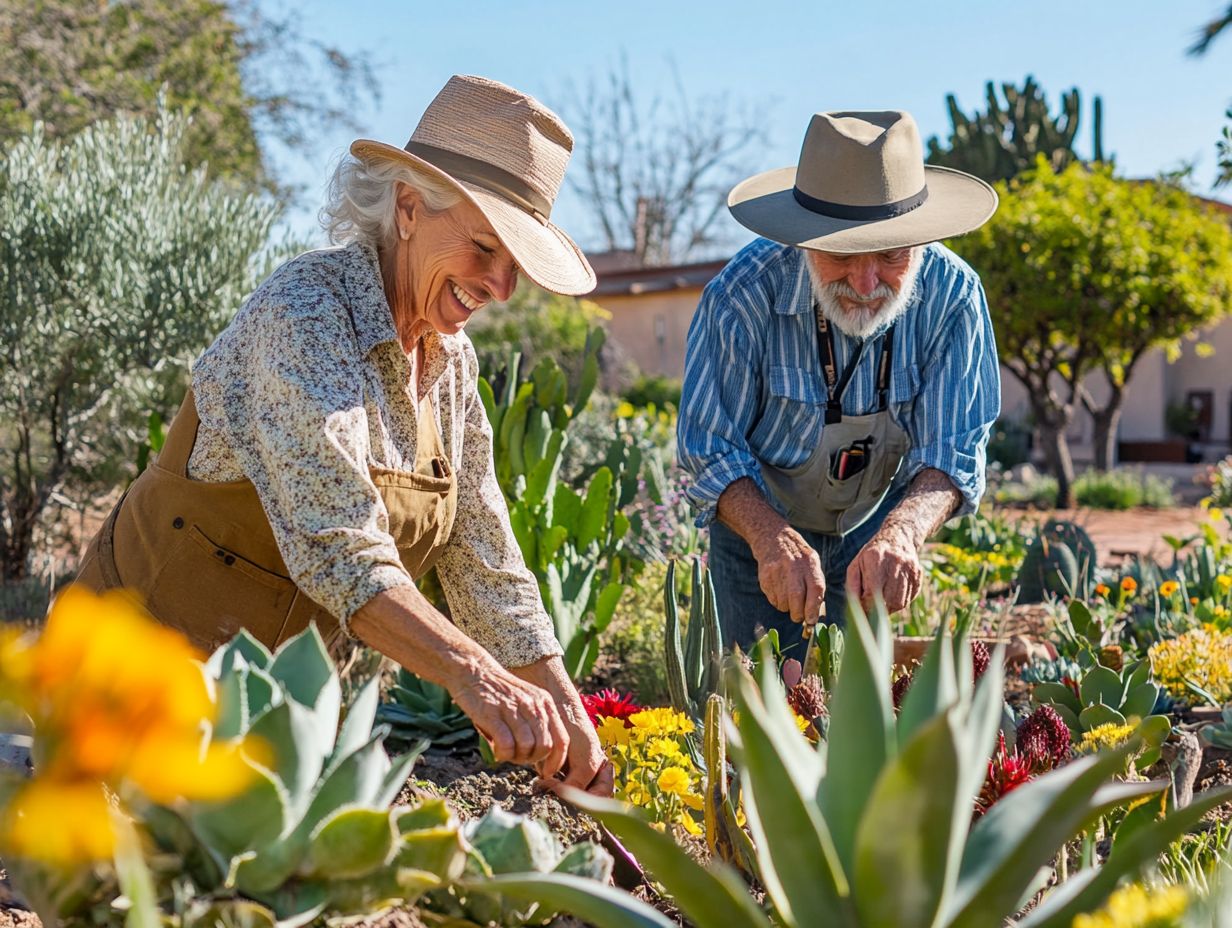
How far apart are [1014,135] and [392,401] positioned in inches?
928

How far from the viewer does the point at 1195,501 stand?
15688 millimetres

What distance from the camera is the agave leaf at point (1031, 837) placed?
3.34 feet

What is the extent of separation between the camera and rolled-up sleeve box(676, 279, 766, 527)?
2949 millimetres

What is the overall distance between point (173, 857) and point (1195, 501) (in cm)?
1655

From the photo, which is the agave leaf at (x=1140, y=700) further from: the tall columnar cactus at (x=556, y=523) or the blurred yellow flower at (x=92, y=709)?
the blurred yellow flower at (x=92, y=709)

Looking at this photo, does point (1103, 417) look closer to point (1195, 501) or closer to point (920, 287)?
point (1195, 501)

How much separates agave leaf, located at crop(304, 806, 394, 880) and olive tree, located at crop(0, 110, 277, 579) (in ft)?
20.4

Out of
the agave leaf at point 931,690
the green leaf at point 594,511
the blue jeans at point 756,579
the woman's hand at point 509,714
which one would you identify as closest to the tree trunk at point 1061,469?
the green leaf at point 594,511

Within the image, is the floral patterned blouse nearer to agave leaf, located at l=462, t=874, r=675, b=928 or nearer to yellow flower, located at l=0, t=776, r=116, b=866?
agave leaf, located at l=462, t=874, r=675, b=928

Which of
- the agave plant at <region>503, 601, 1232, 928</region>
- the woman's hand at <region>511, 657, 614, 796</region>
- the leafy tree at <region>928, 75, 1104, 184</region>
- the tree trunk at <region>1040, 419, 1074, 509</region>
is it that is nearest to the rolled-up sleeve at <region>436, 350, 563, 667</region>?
the woman's hand at <region>511, 657, 614, 796</region>

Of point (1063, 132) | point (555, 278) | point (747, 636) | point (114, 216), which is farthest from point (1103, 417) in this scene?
point (555, 278)

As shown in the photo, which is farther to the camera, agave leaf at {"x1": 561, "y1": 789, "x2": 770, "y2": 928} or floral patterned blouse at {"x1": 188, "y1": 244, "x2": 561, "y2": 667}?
floral patterned blouse at {"x1": 188, "y1": 244, "x2": 561, "y2": 667}

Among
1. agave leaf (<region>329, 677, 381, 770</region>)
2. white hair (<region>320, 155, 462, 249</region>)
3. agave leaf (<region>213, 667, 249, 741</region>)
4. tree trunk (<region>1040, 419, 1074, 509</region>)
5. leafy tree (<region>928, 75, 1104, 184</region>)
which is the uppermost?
leafy tree (<region>928, 75, 1104, 184</region>)

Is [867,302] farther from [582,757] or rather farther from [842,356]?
[582,757]
